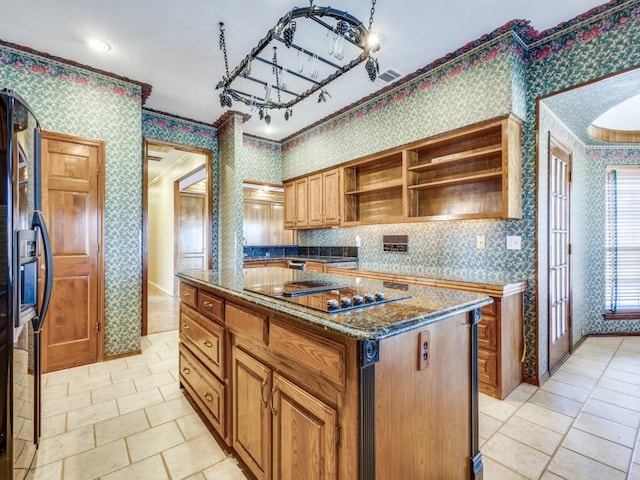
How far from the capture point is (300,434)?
4.16 feet

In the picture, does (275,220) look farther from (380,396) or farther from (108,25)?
(380,396)

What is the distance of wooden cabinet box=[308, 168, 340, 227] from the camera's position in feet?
14.8

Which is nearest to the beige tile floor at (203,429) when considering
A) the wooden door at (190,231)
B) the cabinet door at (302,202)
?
the cabinet door at (302,202)

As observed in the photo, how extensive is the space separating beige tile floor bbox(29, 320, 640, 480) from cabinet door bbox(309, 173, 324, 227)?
8.81ft

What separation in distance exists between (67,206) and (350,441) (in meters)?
3.49

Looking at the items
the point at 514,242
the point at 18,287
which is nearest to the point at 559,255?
the point at 514,242

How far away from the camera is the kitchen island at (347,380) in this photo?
1.08 m

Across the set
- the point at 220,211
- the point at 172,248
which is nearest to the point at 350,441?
the point at 220,211

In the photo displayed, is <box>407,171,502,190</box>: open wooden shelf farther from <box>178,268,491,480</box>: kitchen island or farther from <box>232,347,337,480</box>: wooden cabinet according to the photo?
<box>232,347,337,480</box>: wooden cabinet

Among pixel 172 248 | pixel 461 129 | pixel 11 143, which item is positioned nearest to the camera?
pixel 11 143

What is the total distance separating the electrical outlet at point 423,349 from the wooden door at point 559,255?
2.28 meters

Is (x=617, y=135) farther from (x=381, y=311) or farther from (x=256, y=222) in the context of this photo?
(x=256, y=222)

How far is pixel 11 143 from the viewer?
1.41 m

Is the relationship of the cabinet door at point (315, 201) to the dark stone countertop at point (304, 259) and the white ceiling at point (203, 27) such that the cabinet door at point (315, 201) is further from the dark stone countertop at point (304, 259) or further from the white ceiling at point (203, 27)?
the white ceiling at point (203, 27)
